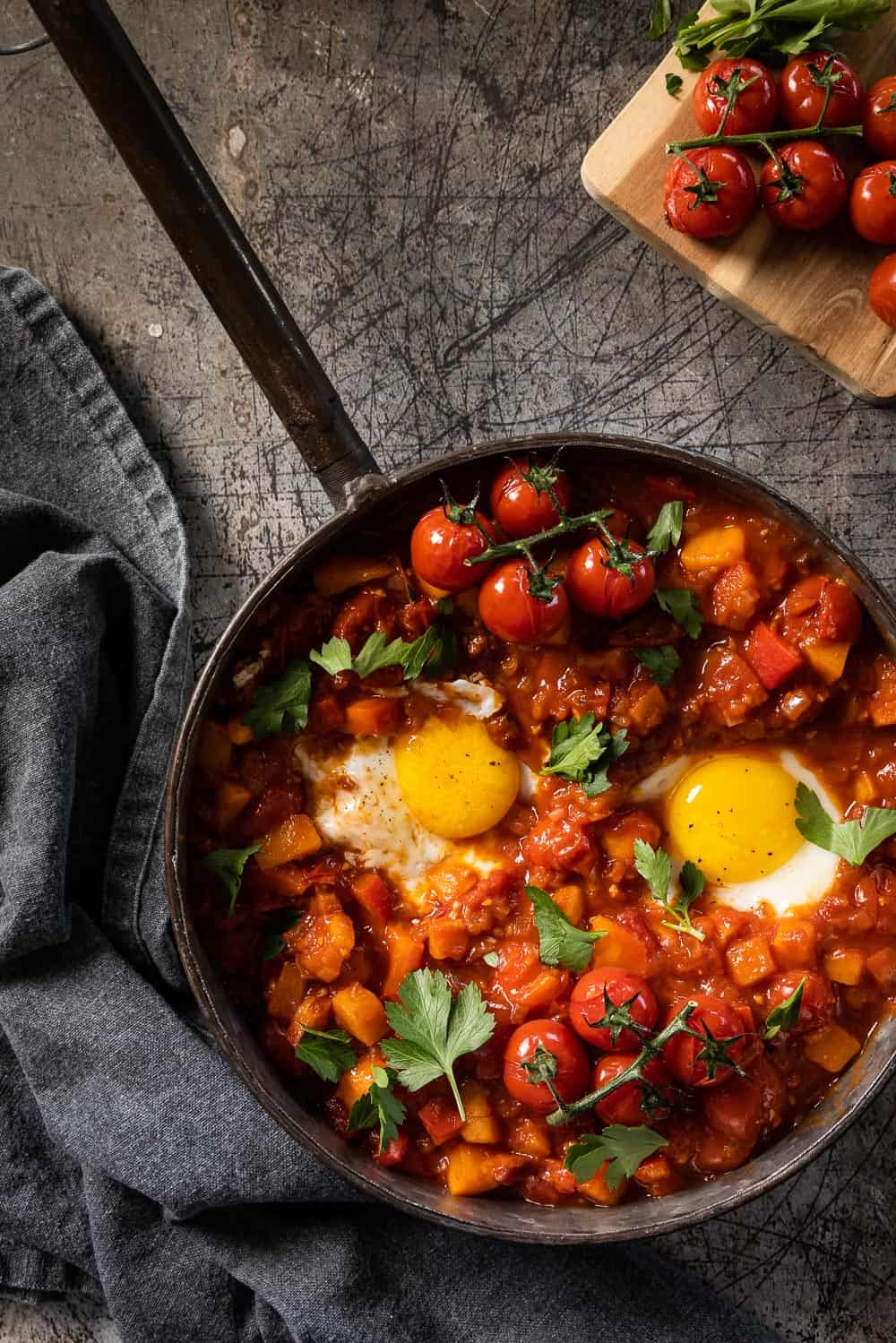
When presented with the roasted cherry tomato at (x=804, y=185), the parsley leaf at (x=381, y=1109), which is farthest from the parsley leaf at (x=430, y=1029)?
the roasted cherry tomato at (x=804, y=185)

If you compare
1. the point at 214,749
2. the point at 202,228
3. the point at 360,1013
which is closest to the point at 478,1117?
the point at 360,1013

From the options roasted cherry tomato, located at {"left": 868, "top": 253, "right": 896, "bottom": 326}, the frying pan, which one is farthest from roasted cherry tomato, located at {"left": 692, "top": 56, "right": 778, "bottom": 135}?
the frying pan

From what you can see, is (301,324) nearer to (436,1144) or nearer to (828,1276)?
(436,1144)

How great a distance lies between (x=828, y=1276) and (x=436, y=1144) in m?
1.30

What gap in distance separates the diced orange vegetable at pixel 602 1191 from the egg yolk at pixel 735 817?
811 mm

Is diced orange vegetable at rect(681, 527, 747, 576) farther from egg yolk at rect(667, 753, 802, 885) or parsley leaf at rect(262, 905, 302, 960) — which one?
parsley leaf at rect(262, 905, 302, 960)

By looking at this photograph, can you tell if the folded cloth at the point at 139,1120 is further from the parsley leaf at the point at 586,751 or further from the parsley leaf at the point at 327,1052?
the parsley leaf at the point at 586,751

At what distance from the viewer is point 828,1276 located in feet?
11.8

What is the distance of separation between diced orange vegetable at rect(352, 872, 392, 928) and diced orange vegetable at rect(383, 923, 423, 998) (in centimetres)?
5

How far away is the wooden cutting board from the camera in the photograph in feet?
11.7

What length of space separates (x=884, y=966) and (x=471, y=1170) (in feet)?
3.85

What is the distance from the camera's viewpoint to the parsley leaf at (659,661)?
10.4 ft

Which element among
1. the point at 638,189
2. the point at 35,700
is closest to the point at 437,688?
the point at 35,700

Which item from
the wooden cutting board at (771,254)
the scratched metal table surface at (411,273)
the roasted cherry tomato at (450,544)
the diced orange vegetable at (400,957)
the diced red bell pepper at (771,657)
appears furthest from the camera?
the scratched metal table surface at (411,273)
